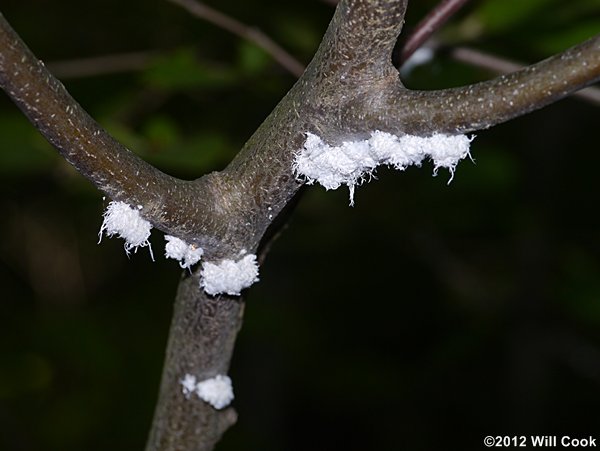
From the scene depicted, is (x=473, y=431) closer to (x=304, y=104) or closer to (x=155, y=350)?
(x=155, y=350)

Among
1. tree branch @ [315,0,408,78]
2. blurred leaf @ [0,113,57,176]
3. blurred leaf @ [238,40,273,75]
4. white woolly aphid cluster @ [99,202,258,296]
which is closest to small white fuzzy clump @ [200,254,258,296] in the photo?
white woolly aphid cluster @ [99,202,258,296]

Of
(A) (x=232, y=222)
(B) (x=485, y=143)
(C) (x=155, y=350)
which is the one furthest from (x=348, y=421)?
(A) (x=232, y=222)

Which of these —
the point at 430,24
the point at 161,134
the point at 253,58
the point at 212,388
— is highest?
the point at 253,58

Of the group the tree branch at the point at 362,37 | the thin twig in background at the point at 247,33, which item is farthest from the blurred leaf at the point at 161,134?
the tree branch at the point at 362,37

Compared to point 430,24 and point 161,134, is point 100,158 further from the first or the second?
point 161,134

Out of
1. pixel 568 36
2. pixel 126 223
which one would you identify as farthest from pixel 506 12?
pixel 126 223

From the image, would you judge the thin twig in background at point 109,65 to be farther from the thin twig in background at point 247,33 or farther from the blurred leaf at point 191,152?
the thin twig in background at point 247,33
